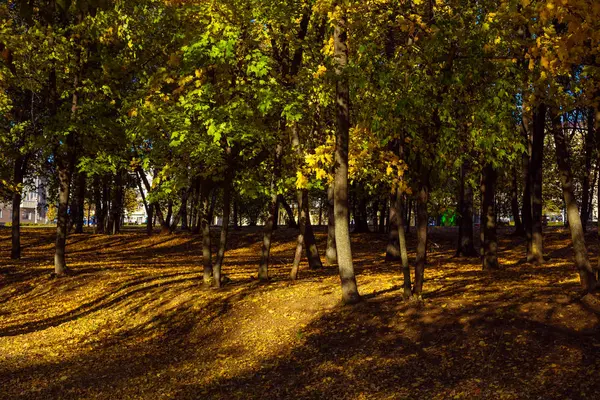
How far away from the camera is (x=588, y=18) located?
6160 millimetres

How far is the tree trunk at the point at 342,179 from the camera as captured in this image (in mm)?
12504

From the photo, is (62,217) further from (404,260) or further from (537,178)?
(537,178)

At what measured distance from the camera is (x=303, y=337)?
11578mm

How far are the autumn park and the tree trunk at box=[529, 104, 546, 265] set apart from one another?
78 mm

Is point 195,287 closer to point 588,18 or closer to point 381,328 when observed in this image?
point 381,328

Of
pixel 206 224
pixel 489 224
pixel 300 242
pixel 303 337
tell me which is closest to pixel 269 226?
pixel 300 242

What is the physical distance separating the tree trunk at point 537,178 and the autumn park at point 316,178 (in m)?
0.08

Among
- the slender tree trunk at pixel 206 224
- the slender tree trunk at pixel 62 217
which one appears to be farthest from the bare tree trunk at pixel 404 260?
the slender tree trunk at pixel 62 217

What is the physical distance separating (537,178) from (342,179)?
8.43 metres

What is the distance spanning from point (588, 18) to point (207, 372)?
7.87 meters

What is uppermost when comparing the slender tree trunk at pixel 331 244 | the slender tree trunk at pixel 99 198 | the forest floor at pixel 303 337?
the slender tree trunk at pixel 99 198

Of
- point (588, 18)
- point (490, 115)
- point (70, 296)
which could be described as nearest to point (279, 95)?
point (490, 115)

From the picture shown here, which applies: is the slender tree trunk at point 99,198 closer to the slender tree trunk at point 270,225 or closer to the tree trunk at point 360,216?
the tree trunk at point 360,216

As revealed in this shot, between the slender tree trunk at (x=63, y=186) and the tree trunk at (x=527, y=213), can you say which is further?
the slender tree trunk at (x=63, y=186)
